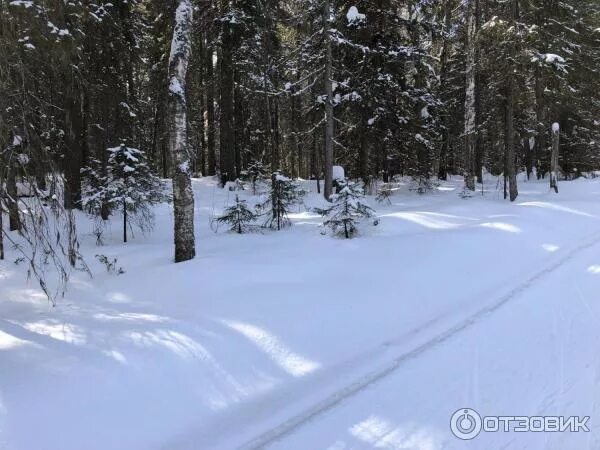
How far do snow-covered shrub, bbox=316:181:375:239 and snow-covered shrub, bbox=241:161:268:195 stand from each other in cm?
1083

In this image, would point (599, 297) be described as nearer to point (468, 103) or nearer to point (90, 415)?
point (90, 415)

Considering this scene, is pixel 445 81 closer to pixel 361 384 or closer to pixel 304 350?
pixel 304 350

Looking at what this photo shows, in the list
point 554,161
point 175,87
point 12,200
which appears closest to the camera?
point 12,200

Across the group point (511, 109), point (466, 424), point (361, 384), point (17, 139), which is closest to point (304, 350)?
point (361, 384)

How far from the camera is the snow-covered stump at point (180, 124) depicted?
330 inches

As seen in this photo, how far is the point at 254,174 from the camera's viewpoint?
2131 cm

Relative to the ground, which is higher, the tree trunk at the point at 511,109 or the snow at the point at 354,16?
the snow at the point at 354,16

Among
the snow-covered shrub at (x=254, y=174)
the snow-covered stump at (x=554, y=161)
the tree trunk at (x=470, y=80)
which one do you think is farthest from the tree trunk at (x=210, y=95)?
the snow-covered stump at (x=554, y=161)

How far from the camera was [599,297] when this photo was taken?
6.93m

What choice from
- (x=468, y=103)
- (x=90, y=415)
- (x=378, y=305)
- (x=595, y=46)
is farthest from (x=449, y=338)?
(x=595, y=46)

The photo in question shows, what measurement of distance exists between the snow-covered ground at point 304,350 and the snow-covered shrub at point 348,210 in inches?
43.1

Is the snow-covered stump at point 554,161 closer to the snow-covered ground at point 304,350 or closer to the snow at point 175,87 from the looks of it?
the snow-covered ground at point 304,350

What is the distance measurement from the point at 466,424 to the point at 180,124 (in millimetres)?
6628

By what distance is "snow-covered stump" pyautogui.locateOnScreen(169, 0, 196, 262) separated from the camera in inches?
330
